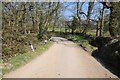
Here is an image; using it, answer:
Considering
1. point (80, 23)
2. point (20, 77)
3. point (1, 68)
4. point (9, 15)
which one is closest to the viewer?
point (20, 77)

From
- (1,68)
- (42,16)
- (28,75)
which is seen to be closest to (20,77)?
(28,75)

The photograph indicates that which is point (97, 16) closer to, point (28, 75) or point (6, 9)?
point (6, 9)

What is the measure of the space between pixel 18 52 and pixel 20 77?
7.76m

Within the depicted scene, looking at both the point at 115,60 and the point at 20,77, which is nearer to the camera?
the point at 20,77

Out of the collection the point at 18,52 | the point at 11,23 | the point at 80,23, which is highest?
the point at 11,23

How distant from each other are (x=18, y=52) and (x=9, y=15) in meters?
3.61

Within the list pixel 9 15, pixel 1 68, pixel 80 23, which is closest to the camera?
pixel 1 68

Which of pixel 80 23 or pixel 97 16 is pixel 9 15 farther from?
pixel 80 23

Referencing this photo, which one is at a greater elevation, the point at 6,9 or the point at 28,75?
the point at 6,9

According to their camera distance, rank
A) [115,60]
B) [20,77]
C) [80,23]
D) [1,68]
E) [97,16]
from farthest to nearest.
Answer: [80,23] < [97,16] < [115,60] < [1,68] < [20,77]

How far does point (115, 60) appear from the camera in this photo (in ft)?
58.2

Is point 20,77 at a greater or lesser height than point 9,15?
lesser

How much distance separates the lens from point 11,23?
20.5 metres

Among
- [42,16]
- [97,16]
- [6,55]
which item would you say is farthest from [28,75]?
[97,16]
